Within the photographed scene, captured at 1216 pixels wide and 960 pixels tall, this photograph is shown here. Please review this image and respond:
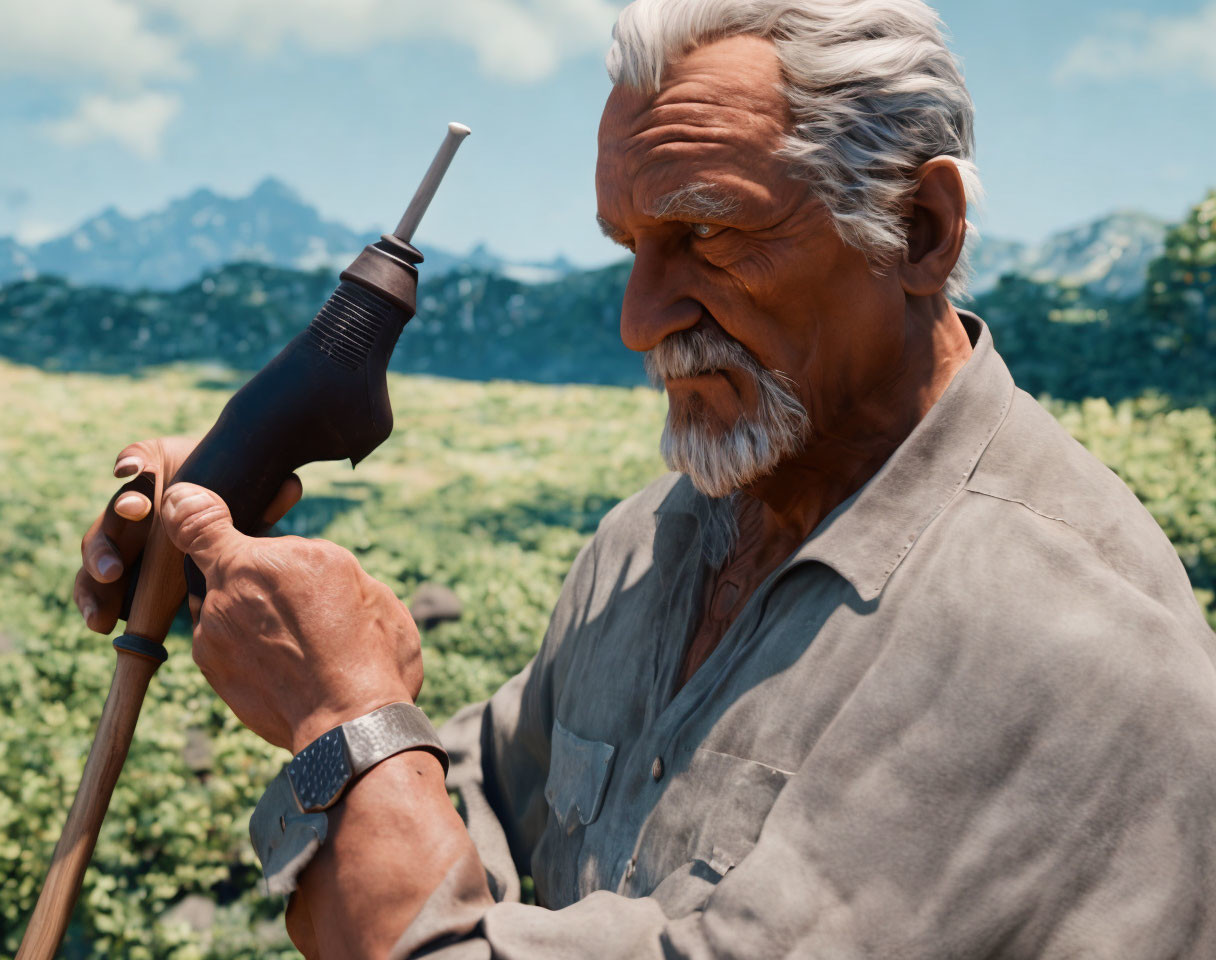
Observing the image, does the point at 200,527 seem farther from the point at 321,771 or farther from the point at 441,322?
the point at 441,322

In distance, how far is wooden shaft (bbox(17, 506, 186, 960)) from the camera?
5.47 ft

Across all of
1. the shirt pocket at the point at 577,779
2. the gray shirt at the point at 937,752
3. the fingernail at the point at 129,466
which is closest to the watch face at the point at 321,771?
the gray shirt at the point at 937,752

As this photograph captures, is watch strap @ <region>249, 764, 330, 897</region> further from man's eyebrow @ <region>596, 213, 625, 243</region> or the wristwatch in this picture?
man's eyebrow @ <region>596, 213, 625, 243</region>

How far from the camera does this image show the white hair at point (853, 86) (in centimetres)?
159

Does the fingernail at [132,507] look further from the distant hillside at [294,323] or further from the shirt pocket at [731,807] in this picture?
the distant hillside at [294,323]

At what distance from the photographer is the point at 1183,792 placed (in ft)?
4.17

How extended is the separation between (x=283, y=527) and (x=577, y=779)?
543cm

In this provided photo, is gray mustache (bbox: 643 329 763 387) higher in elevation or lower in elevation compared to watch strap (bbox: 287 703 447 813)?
higher

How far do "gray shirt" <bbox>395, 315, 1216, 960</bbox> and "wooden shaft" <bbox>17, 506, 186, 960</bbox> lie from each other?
0.65 metres

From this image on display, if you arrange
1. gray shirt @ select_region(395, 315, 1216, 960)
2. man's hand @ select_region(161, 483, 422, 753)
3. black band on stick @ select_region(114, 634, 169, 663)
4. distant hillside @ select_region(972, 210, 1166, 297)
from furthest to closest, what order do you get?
distant hillside @ select_region(972, 210, 1166, 297) → black band on stick @ select_region(114, 634, 169, 663) → man's hand @ select_region(161, 483, 422, 753) → gray shirt @ select_region(395, 315, 1216, 960)

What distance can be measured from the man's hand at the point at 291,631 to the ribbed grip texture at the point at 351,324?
0.32 m

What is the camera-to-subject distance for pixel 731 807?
4.91 feet

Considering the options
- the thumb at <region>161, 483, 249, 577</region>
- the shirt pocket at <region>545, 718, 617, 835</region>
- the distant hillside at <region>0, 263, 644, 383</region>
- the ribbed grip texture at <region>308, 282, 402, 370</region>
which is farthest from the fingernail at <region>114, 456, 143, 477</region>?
the distant hillside at <region>0, 263, 644, 383</region>

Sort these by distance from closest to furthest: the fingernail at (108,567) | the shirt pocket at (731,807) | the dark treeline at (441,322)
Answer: the shirt pocket at (731,807)
the fingernail at (108,567)
the dark treeline at (441,322)
